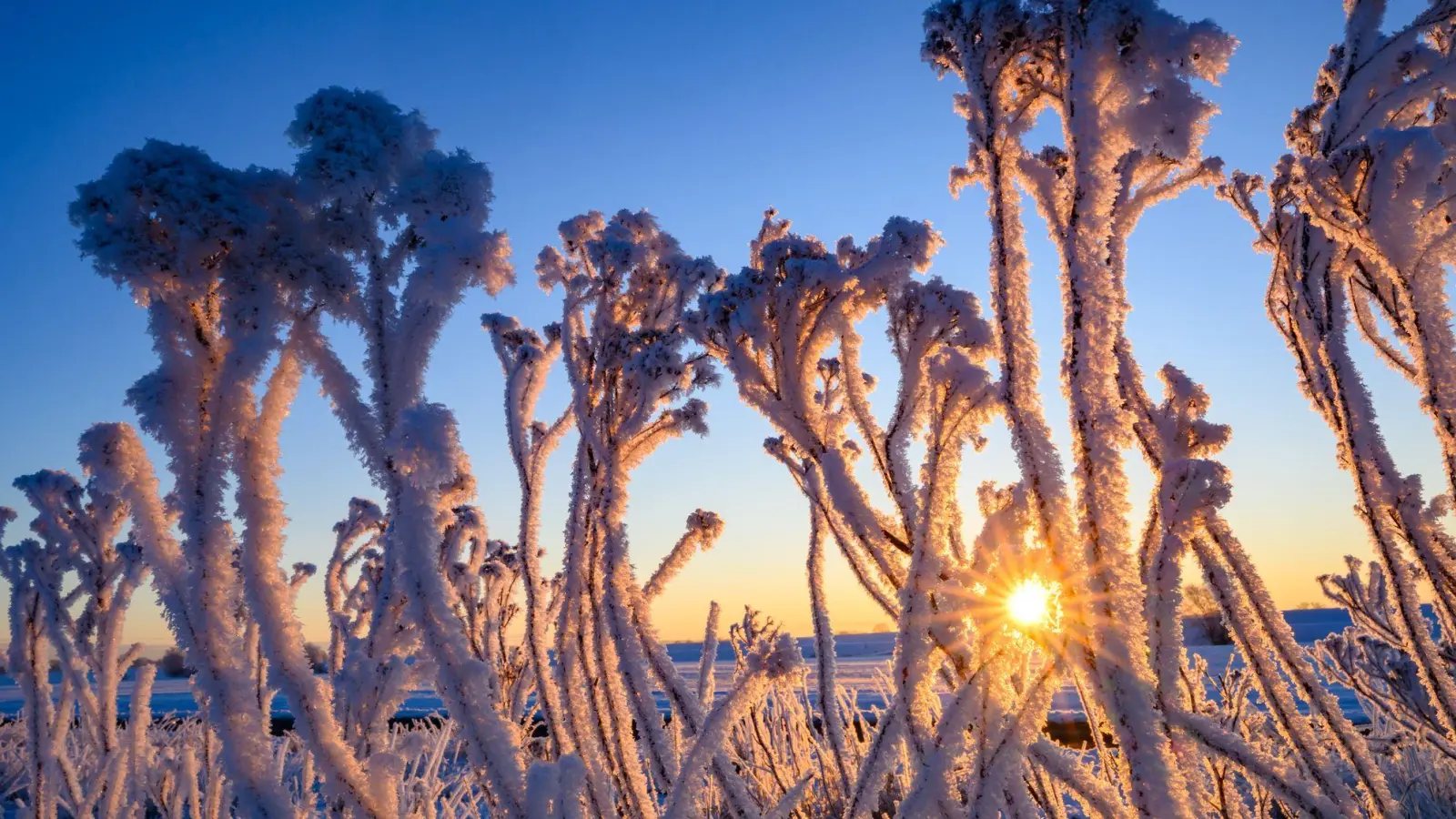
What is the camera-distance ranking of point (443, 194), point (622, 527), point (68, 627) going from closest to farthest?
1. point (443, 194)
2. point (622, 527)
3. point (68, 627)

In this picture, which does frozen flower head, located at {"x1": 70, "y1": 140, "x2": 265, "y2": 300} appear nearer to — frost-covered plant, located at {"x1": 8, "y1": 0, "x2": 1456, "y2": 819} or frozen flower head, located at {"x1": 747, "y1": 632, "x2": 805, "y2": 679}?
frost-covered plant, located at {"x1": 8, "y1": 0, "x2": 1456, "y2": 819}

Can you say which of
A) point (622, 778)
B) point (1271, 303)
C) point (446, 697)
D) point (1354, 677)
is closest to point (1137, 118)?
point (1271, 303)

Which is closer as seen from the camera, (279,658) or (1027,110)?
(279,658)

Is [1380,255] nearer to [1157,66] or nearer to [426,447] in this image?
[1157,66]

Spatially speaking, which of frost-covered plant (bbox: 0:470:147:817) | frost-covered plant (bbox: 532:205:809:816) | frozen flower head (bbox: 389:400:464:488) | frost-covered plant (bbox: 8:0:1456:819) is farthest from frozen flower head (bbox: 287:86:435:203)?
frost-covered plant (bbox: 0:470:147:817)

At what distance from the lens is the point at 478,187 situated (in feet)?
5.25

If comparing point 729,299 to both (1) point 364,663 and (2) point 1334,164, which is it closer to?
(1) point 364,663

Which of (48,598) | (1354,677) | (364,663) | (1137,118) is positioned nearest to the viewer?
(1137,118)

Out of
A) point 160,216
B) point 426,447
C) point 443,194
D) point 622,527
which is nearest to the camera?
point 426,447

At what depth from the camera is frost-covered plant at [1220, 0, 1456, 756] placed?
2002 millimetres

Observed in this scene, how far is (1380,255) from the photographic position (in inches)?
79.7

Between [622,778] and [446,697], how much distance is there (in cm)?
115

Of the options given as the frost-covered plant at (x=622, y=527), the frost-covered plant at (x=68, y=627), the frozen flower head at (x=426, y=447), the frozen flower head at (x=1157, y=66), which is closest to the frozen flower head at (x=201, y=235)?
the frozen flower head at (x=426, y=447)

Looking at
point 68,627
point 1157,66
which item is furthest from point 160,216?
point 68,627
